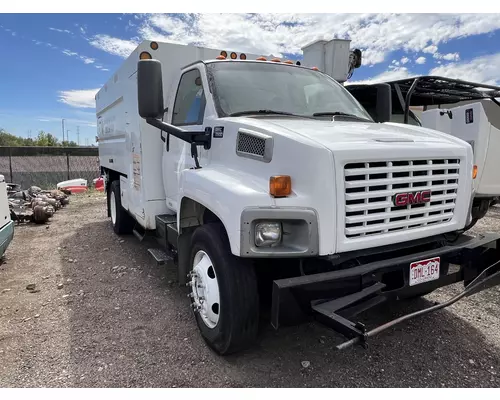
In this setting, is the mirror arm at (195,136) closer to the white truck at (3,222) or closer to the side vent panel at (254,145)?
the side vent panel at (254,145)

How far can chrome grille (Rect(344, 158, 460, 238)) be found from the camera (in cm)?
259

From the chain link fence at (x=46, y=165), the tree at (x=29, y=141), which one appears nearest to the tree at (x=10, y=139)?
the tree at (x=29, y=141)

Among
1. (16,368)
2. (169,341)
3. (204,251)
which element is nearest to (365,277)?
(204,251)

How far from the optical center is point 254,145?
294 cm

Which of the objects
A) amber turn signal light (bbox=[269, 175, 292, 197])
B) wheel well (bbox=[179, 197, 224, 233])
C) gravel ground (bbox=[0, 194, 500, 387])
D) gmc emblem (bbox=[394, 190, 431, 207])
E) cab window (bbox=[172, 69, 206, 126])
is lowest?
gravel ground (bbox=[0, 194, 500, 387])

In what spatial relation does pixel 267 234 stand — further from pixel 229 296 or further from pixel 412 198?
pixel 412 198

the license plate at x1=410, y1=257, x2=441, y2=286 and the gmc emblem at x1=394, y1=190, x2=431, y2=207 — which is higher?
the gmc emblem at x1=394, y1=190, x2=431, y2=207

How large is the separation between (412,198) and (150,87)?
89.6 inches

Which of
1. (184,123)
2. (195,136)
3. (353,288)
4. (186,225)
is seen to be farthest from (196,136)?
(353,288)

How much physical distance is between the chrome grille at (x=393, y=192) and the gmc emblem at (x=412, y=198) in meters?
0.02

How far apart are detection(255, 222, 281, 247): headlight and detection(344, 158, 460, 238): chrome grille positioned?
460 mm

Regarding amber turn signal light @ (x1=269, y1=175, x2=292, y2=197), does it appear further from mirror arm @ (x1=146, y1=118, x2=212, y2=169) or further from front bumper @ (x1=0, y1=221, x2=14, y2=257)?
front bumper @ (x1=0, y1=221, x2=14, y2=257)

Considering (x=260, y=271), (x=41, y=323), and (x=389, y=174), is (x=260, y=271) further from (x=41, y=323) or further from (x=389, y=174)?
(x=41, y=323)

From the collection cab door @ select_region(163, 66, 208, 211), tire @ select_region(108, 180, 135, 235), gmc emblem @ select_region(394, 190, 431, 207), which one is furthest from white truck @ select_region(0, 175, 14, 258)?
gmc emblem @ select_region(394, 190, 431, 207)
